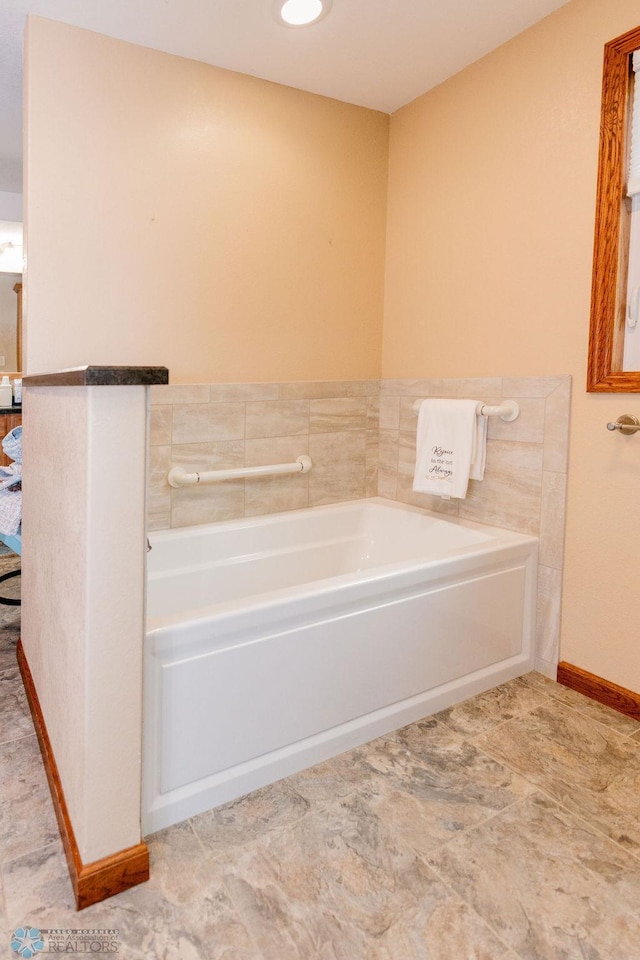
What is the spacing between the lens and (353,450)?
2803mm

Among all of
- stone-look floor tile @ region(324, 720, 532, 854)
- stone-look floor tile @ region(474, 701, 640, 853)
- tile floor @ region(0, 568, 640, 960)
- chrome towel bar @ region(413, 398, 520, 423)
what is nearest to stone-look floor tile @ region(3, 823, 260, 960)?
tile floor @ region(0, 568, 640, 960)

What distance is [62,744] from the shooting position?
4.56ft

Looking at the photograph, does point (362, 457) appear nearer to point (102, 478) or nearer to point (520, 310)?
point (520, 310)

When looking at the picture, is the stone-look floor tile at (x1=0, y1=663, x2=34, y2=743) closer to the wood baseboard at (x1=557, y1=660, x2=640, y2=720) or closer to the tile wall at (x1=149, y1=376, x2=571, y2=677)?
the tile wall at (x1=149, y1=376, x2=571, y2=677)

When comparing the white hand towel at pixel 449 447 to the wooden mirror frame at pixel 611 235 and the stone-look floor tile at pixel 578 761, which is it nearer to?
the wooden mirror frame at pixel 611 235

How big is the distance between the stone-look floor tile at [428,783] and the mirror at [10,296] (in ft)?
10.4

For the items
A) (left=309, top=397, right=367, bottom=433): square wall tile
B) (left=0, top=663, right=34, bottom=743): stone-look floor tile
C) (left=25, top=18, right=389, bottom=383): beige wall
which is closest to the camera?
(left=0, top=663, right=34, bottom=743): stone-look floor tile

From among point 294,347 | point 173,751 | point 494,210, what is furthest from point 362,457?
point 173,751

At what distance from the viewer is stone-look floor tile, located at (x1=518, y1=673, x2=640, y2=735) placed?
186 cm

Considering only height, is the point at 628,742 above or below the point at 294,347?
below

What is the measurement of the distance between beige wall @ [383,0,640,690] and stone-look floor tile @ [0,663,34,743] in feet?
5.78

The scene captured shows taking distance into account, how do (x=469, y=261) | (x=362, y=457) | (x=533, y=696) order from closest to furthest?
(x=533, y=696) → (x=469, y=261) → (x=362, y=457)

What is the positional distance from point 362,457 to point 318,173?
4.02ft

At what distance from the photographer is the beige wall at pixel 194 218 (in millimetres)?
2018
